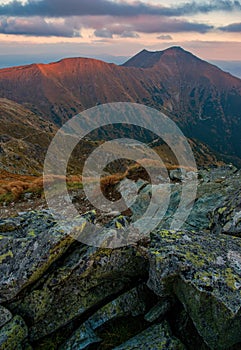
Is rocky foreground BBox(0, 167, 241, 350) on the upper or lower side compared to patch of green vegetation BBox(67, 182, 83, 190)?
upper

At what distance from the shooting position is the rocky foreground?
9.75 meters

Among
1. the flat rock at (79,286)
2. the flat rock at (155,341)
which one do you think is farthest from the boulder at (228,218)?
the flat rock at (155,341)

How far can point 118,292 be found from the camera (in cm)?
1203

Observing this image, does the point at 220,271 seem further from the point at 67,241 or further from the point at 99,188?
the point at 99,188

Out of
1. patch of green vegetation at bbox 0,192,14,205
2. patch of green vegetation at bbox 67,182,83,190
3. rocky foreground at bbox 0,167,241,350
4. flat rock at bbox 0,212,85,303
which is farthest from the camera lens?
patch of green vegetation at bbox 67,182,83,190

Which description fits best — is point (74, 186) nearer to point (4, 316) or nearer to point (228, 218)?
point (228, 218)

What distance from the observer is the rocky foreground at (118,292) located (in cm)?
975

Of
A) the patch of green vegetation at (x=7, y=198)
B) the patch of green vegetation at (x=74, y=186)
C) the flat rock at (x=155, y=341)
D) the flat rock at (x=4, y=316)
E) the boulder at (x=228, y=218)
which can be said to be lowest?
the patch of green vegetation at (x=7, y=198)

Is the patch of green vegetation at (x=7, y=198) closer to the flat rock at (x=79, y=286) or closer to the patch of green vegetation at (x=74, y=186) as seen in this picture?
the patch of green vegetation at (x=74, y=186)

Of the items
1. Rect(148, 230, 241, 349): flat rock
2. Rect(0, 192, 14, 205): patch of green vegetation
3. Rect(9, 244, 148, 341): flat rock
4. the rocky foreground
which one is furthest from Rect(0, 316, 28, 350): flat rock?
Rect(0, 192, 14, 205): patch of green vegetation

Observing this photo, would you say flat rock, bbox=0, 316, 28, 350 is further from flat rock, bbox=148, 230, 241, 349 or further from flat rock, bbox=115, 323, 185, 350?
flat rock, bbox=148, 230, 241, 349

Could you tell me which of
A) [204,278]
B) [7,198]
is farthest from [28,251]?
[7,198]

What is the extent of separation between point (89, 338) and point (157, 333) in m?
2.45

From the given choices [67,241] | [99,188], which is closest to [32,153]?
[99,188]
